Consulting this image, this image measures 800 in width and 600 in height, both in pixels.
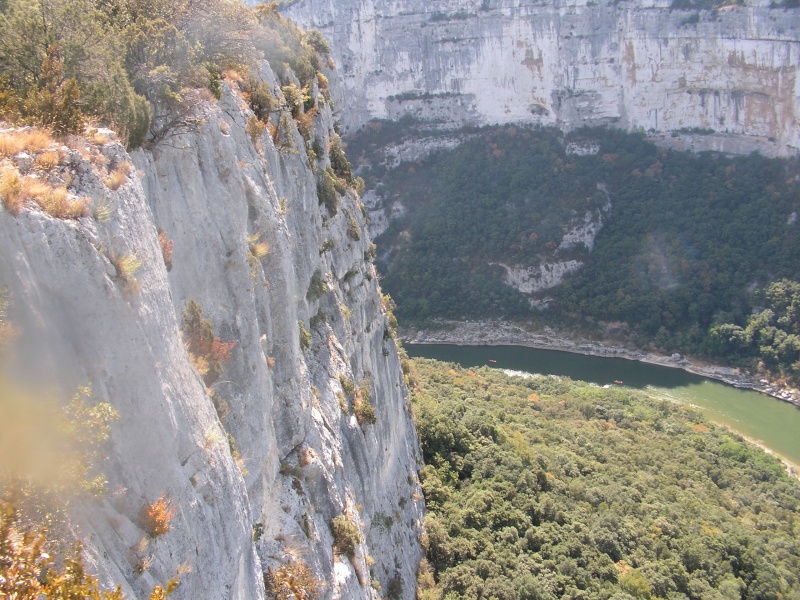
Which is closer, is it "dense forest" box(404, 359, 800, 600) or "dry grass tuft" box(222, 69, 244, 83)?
"dry grass tuft" box(222, 69, 244, 83)

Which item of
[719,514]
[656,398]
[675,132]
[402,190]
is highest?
[675,132]

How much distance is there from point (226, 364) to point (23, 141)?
277 cm

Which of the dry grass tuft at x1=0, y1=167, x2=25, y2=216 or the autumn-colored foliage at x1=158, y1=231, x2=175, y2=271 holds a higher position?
the dry grass tuft at x1=0, y1=167, x2=25, y2=216

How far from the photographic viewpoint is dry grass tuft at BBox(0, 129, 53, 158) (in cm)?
414

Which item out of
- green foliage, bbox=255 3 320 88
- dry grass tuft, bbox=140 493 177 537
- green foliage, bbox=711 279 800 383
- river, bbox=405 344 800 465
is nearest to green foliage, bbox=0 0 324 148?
green foliage, bbox=255 3 320 88

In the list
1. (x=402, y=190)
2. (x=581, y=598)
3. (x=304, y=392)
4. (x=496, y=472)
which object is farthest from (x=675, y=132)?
(x=304, y=392)

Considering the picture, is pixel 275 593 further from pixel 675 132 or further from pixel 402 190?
pixel 675 132

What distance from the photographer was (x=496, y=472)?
17.2 m

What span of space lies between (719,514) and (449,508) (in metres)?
10.2

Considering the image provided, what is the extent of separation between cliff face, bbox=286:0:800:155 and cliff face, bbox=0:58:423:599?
43.9 m

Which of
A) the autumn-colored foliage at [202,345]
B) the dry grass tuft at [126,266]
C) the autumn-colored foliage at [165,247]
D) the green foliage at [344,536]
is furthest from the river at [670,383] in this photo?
Result: the dry grass tuft at [126,266]

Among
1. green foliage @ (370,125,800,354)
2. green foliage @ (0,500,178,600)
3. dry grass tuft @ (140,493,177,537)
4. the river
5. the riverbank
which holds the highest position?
green foliage @ (0,500,178,600)

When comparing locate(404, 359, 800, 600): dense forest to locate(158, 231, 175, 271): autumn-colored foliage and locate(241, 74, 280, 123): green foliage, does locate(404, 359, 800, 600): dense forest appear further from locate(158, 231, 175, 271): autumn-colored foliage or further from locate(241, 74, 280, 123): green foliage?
locate(241, 74, 280, 123): green foliage

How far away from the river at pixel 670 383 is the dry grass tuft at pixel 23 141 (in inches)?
1285
